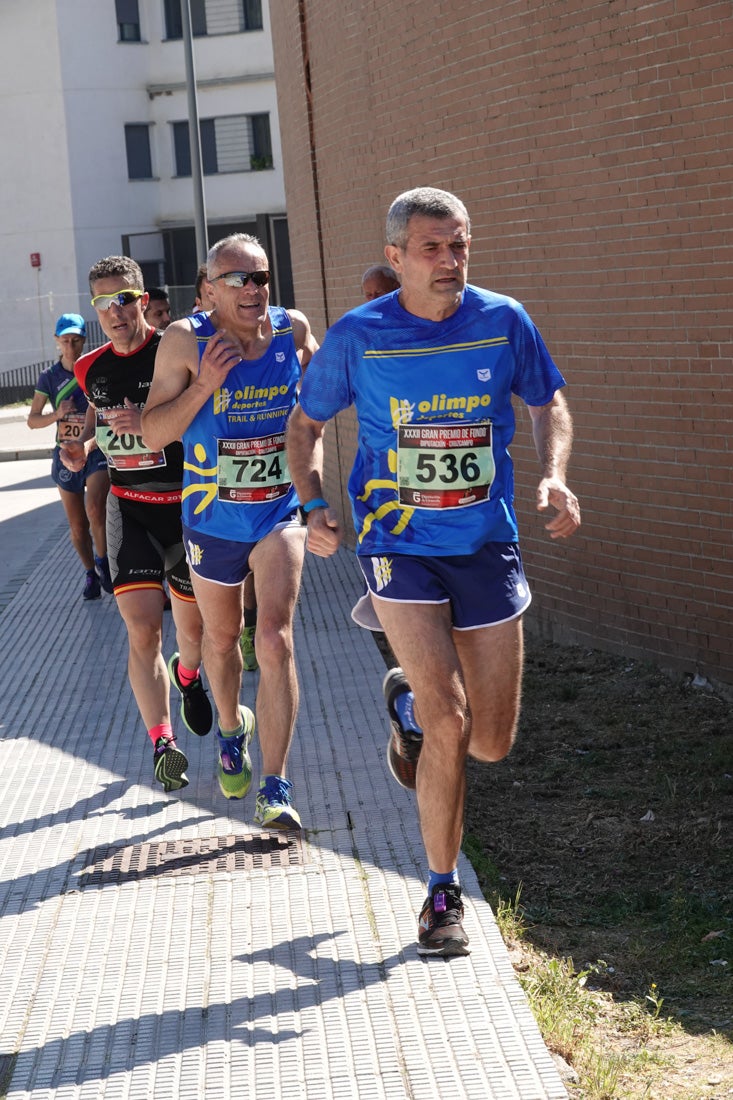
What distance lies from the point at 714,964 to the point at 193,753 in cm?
307

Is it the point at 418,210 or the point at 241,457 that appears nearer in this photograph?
the point at 418,210

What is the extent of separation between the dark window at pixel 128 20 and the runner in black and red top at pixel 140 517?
137 ft

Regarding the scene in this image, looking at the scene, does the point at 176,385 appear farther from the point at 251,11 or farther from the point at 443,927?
the point at 251,11

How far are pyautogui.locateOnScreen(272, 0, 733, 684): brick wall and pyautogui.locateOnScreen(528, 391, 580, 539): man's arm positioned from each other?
2498 millimetres

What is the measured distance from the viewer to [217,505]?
5949 millimetres

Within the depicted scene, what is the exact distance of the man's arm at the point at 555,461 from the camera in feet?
14.5

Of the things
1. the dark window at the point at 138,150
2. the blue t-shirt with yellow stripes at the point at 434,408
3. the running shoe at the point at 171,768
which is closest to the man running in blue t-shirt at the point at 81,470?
the running shoe at the point at 171,768

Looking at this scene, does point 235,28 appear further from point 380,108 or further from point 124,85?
point 380,108

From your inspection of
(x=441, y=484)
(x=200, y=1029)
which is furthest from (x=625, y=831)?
(x=200, y=1029)

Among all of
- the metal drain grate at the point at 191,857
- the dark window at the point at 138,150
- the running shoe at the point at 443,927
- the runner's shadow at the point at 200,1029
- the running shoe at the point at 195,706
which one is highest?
the dark window at the point at 138,150

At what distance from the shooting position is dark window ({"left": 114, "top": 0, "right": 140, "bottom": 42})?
150ft

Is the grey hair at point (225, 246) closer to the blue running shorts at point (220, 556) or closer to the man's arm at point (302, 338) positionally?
the man's arm at point (302, 338)

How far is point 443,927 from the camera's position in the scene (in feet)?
14.7

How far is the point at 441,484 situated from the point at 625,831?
1.96 meters
